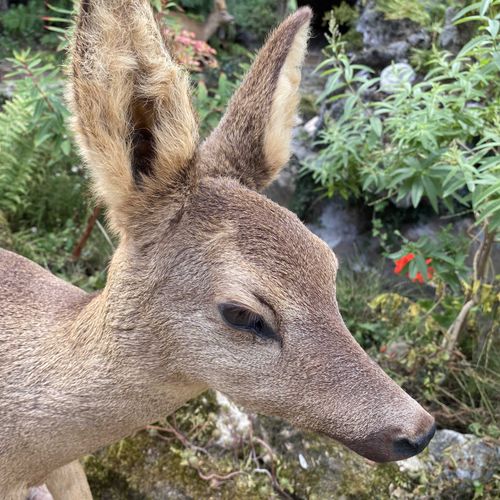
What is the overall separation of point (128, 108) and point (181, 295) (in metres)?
0.55

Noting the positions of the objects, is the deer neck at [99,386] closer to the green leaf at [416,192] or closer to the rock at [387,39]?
the green leaf at [416,192]

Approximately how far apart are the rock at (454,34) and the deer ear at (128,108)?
4.79 m

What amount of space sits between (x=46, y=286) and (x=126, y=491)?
1306 millimetres

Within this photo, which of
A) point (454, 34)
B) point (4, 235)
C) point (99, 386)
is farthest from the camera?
point (454, 34)

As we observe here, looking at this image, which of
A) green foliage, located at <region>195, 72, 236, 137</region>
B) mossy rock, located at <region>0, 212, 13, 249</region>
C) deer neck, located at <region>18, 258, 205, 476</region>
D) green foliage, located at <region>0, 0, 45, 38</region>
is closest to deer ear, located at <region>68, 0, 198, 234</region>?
deer neck, located at <region>18, 258, 205, 476</region>

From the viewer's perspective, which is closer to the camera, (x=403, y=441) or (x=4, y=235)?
(x=403, y=441)

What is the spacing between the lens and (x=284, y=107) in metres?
1.98

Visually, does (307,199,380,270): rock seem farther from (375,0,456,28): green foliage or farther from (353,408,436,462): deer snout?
(353,408,436,462): deer snout

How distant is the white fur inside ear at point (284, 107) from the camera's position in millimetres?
1937

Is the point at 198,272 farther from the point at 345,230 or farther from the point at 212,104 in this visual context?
the point at 345,230

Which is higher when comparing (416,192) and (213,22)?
(416,192)

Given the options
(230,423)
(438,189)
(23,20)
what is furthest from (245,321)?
(23,20)

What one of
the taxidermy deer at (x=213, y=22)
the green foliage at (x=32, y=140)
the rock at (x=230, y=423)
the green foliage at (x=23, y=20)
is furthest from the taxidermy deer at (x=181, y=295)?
the green foliage at (x=23, y=20)

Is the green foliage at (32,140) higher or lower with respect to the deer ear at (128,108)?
lower
